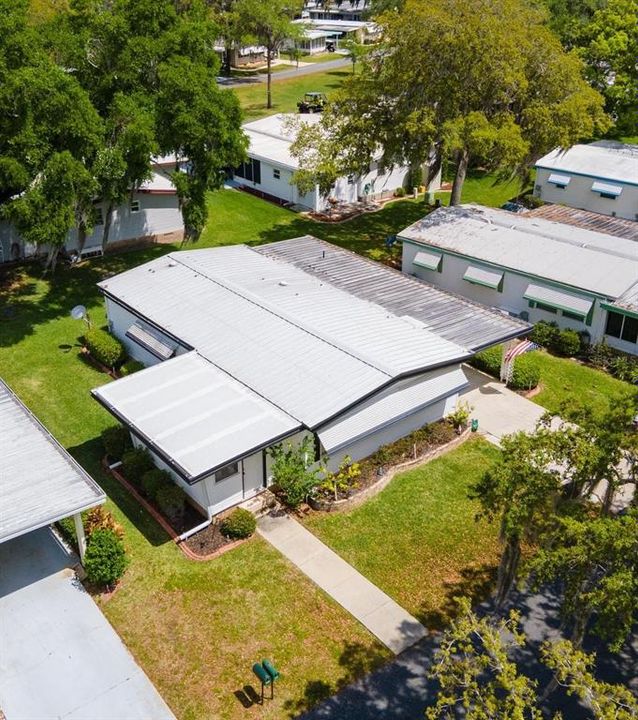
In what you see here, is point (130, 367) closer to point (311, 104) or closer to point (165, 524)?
point (165, 524)

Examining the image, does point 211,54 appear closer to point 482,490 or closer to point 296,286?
Result: point 296,286

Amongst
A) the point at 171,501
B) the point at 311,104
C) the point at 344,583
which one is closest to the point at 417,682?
the point at 344,583

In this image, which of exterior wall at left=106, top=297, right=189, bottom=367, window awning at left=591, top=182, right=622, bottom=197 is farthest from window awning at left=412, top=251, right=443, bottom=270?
window awning at left=591, top=182, right=622, bottom=197

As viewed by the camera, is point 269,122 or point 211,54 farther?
point 269,122

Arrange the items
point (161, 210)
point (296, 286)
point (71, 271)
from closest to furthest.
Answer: point (296, 286)
point (71, 271)
point (161, 210)

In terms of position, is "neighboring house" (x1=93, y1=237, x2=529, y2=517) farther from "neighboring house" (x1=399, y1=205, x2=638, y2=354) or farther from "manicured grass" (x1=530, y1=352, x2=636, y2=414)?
"neighboring house" (x1=399, y1=205, x2=638, y2=354)

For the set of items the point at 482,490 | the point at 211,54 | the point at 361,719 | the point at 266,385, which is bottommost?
the point at 361,719

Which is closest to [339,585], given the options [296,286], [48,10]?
[296,286]
